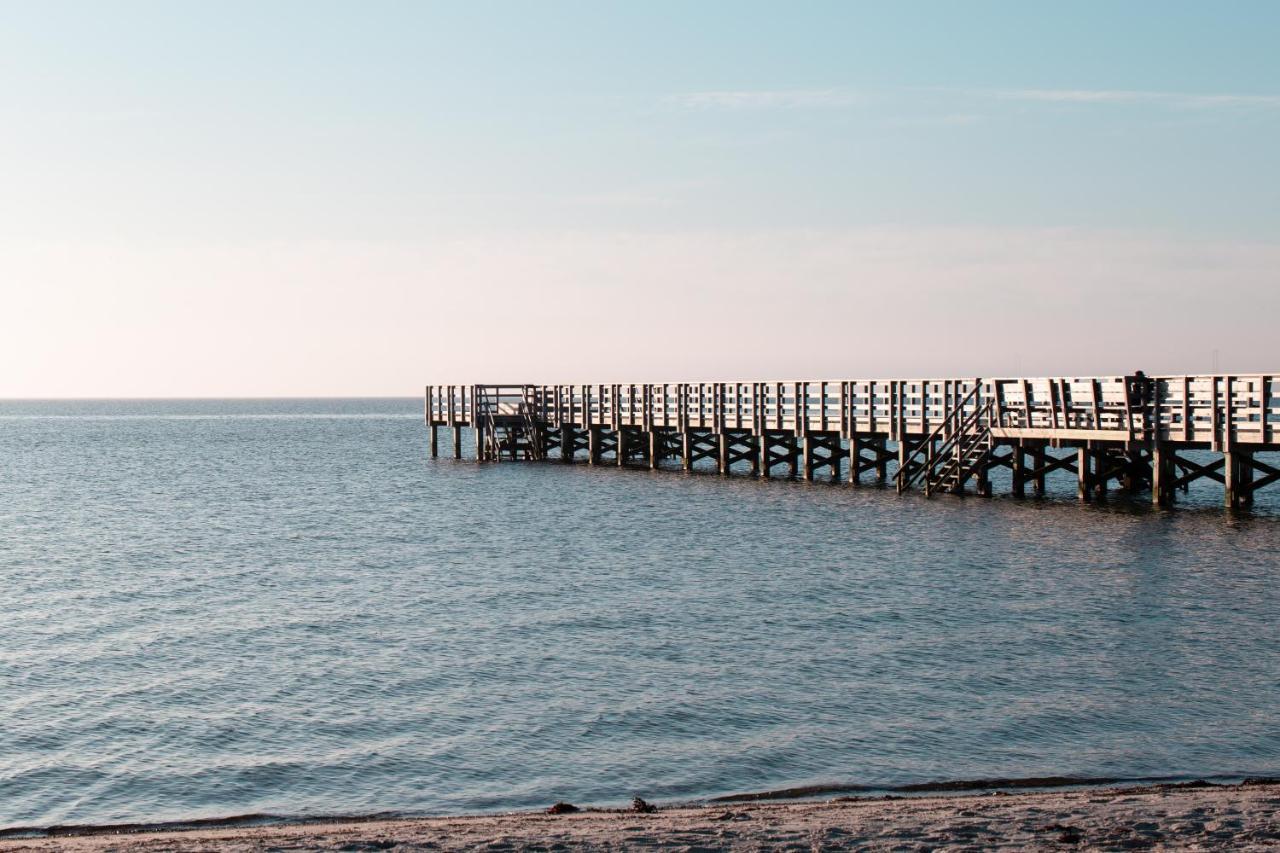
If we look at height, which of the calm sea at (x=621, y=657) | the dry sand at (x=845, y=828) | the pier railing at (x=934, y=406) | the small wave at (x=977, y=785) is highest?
the pier railing at (x=934, y=406)

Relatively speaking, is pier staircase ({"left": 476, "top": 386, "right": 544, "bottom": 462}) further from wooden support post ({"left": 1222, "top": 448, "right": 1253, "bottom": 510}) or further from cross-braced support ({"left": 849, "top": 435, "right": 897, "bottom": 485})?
wooden support post ({"left": 1222, "top": 448, "right": 1253, "bottom": 510})

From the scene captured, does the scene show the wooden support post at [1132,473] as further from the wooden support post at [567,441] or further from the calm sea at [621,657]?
the wooden support post at [567,441]

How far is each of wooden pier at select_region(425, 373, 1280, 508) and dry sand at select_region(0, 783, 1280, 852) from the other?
866 inches

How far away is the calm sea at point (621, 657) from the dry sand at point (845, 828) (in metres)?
1.12

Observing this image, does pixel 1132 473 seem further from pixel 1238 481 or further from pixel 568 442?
pixel 568 442

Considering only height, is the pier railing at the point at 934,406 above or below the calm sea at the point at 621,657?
above

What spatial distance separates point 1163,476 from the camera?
36188mm

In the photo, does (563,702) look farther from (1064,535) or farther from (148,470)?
(148,470)

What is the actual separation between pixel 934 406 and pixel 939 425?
1.29 meters

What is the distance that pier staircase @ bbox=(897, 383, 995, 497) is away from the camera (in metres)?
40.4

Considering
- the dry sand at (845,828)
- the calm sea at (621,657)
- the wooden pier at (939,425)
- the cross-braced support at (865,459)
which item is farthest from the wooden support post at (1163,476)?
the dry sand at (845,828)

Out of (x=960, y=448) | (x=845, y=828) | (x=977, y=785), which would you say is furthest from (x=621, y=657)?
(x=960, y=448)

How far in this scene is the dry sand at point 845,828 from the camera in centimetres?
1061

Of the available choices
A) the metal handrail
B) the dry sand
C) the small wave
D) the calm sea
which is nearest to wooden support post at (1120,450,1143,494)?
the calm sea
